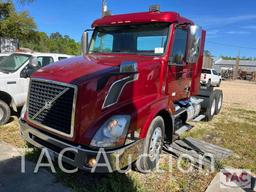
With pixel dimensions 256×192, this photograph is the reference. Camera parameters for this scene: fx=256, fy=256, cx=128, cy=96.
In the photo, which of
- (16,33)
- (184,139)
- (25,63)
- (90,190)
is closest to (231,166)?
(184,139)

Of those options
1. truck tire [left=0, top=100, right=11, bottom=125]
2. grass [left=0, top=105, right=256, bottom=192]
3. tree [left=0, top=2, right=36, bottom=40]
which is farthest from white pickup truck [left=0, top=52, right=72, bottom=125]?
tree [left=0, top=2, right=36, bottom=40]

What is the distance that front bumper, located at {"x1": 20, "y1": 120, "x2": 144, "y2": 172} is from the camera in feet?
10.6

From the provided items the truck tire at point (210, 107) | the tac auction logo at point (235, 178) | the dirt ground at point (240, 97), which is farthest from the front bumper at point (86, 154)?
the dirt ground at point (240, 97)

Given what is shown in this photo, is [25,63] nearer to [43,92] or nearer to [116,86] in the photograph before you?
[43,92]

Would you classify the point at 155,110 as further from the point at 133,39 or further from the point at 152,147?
the point at 133,39

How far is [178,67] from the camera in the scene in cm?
511

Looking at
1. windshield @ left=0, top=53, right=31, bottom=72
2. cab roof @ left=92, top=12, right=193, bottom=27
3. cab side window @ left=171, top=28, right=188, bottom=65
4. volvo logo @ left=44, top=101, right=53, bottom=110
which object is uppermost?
cab roof @ left=92, top=12, right=193, bottom=27

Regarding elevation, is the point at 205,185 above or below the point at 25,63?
below

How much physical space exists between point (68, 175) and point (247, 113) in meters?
8.68

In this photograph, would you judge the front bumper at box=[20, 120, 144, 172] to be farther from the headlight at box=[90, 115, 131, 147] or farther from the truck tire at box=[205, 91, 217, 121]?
the truck tire at box=[205, 91, 217, 121]

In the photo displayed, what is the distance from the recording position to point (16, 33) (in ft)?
78.9

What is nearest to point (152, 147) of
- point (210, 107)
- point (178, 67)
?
point (178, 67)

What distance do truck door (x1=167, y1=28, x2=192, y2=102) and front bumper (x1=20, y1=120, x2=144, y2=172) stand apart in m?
1.65

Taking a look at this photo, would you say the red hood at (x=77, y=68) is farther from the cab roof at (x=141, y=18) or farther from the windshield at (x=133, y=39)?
the cab roof at (x=141, y=18)
